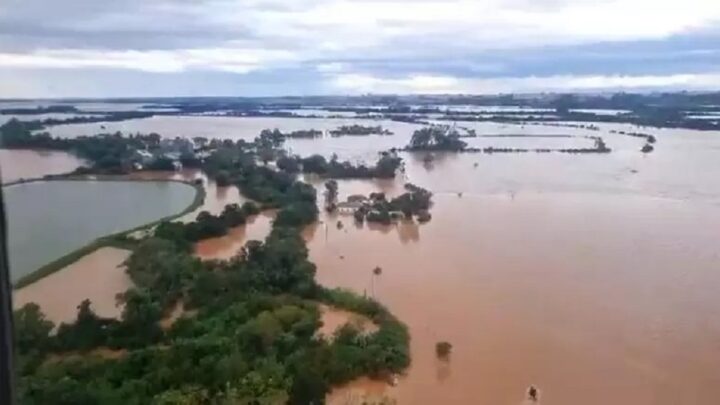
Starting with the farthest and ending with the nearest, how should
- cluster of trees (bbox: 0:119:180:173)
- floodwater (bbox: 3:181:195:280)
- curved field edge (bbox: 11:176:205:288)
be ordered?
cluster of trees (bbox: 0:119:180:173) < floodwater (bbox: 3:181:195:280) < curved field edge (bbox: 11:176:205:288)

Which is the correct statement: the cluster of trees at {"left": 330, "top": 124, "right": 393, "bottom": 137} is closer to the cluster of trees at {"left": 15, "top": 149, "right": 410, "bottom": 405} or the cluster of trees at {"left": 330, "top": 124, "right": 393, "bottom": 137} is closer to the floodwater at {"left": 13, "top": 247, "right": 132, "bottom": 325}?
the floodwater at {"left": 13, "top": 247, "right": 132, "bottom": 325}

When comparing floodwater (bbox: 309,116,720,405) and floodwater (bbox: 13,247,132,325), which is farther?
floodwater (bbox: 13,247,132,325)

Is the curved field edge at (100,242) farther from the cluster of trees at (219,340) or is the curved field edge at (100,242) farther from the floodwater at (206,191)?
the cluster of trees at (219,340)

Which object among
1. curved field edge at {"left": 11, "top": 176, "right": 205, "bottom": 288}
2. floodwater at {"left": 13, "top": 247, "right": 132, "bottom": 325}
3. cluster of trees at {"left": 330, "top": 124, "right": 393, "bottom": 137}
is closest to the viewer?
floodwater at {"left": 13, "top": 247, "right": 132, "bottom": 325}

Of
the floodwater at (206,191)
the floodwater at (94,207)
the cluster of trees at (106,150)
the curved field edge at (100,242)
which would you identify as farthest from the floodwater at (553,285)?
the cluster of trees at (106,150)

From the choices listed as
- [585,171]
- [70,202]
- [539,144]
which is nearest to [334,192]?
[70,202]

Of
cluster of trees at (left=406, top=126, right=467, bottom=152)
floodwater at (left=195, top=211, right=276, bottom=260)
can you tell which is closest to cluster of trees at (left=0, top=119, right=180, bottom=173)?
floodwater at (left=195, top=211, right=276, bottom=260)
